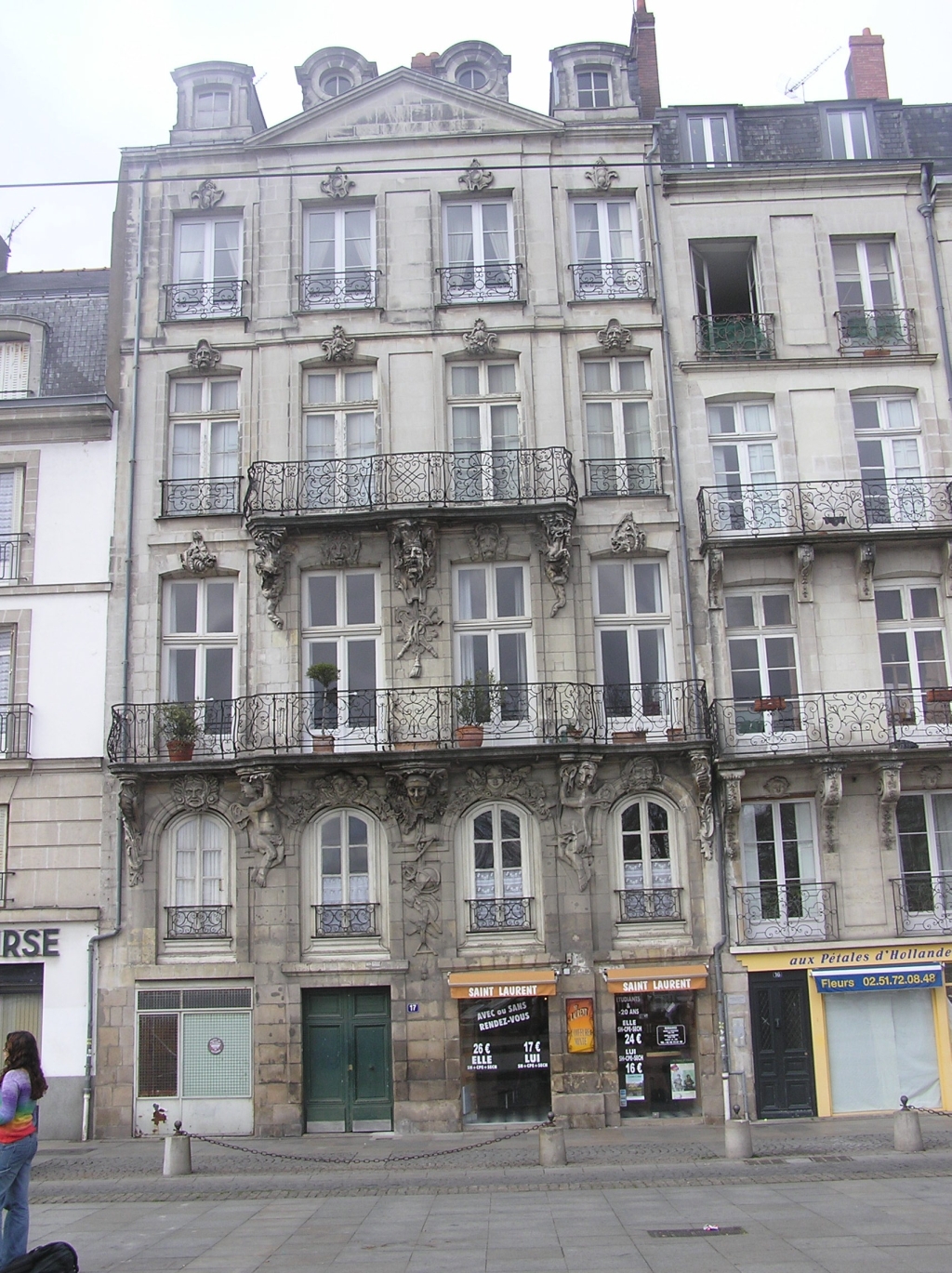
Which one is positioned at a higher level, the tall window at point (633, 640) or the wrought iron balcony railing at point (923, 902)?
the tall window at point (633, 640)

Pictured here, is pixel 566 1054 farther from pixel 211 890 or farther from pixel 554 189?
pixel 554 189

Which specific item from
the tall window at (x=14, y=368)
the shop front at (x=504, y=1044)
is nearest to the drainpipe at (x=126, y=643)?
the tall window at (x=14, y=368)

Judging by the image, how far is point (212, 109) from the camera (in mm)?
25281

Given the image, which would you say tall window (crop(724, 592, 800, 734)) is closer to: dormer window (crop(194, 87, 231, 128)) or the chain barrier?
the chain barrier

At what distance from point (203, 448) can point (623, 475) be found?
8426 millimetres

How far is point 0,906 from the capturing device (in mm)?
21594

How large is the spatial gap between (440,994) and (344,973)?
5.73 ft

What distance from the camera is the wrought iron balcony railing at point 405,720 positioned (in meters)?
21.5

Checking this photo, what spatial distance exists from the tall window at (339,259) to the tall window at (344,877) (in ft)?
34.2

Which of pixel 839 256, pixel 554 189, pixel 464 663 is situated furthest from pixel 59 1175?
pixel 839 256

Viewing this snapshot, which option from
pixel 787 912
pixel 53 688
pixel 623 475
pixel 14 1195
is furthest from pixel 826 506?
pixel 14 1195

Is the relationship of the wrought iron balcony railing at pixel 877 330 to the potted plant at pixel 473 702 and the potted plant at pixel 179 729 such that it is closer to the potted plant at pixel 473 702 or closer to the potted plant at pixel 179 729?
the potted plant at pixel 473 702

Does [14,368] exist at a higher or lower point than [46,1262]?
higher

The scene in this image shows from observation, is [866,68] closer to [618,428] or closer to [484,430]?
[618,428]
